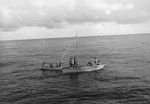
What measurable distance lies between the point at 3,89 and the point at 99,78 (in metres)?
23.7

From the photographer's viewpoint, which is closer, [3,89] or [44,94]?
[44,94]

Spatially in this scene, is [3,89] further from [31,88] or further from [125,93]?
[125,93]

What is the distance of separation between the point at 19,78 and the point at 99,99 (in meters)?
26.4

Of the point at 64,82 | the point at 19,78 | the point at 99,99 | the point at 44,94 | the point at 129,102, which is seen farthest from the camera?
the point at 19,78

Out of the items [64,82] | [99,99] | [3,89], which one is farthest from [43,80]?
[99,99]

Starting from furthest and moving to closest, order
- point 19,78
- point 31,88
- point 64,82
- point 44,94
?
point 19,78 → point 64,82 → point 31,88 → point 44,94

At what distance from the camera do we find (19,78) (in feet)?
164

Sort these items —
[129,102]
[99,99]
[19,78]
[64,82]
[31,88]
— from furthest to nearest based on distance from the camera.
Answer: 1. [19,78]
2. [64,82]
3. [31,88]
4. [99,99]
5. [129,102]

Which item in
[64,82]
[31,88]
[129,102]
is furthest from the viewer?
[64,82]

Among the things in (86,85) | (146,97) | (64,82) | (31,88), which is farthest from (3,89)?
(146,97)

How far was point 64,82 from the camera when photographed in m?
44.4

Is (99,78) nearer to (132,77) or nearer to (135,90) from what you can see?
(132,77)

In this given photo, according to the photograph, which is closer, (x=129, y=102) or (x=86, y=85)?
(x=129, y=102)

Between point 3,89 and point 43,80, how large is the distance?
404 inches
